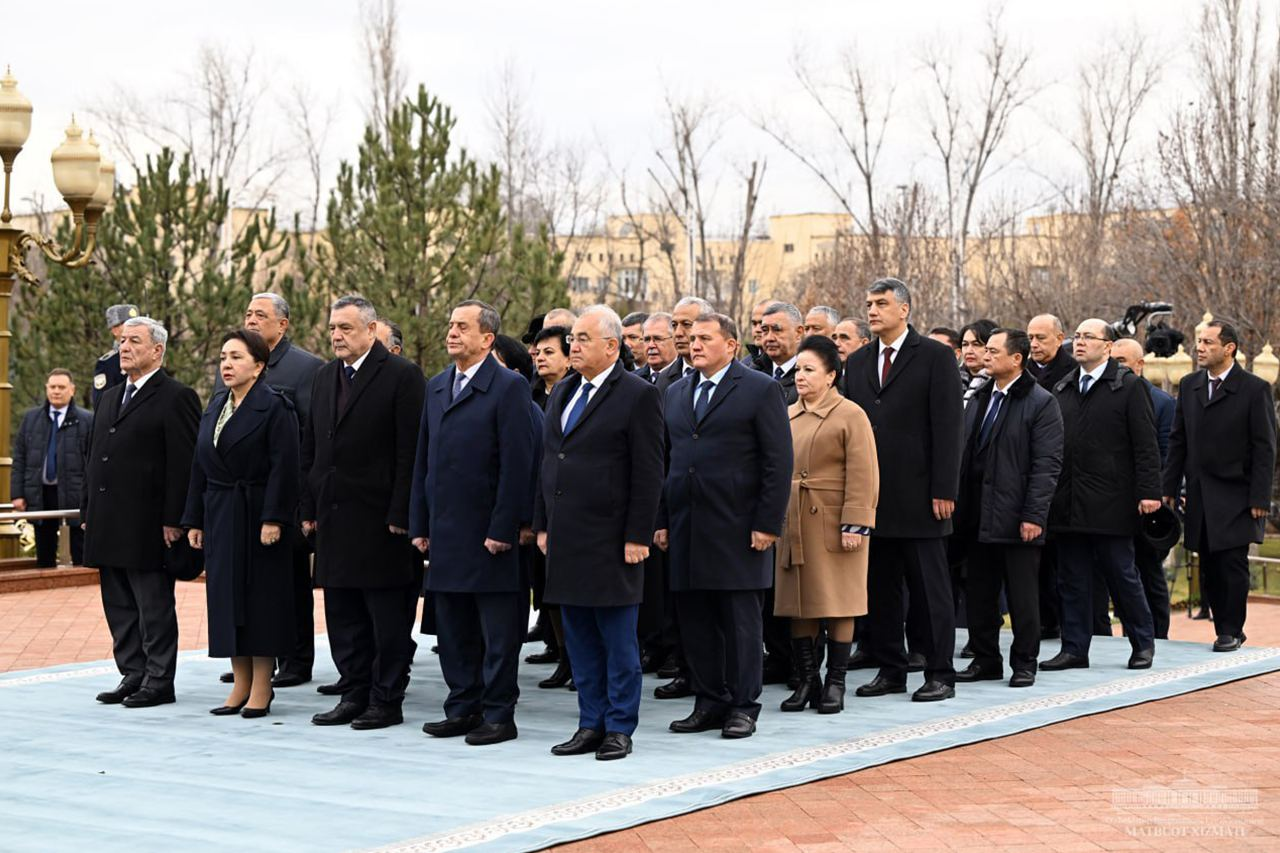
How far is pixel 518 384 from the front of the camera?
823cm

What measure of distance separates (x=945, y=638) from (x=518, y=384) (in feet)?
9.30

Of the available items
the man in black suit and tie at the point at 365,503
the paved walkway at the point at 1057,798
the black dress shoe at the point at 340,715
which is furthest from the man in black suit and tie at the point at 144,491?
the paved walkway at the point at 1057,798

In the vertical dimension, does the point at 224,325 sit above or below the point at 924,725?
above

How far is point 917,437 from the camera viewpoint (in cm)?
938

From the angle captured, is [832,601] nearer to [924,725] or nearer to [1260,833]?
[924,725]

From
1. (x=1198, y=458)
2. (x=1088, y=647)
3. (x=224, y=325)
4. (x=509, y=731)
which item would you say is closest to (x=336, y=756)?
(x=509, y=731)

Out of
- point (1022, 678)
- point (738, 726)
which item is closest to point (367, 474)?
point (738, 726)

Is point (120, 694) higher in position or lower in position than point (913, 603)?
lower

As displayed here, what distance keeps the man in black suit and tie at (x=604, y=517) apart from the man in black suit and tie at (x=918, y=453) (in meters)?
2.01

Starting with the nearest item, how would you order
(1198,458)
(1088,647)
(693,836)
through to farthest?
(693,836)
(1088,647)
(1198,458)

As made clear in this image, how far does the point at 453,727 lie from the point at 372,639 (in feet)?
2.77

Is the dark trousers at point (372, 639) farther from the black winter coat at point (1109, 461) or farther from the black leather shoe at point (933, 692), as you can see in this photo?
the black winter coat at point (1109, 461)

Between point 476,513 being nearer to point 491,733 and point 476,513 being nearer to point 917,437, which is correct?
point 491,733

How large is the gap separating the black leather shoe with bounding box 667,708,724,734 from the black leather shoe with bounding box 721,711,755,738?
155 mm
